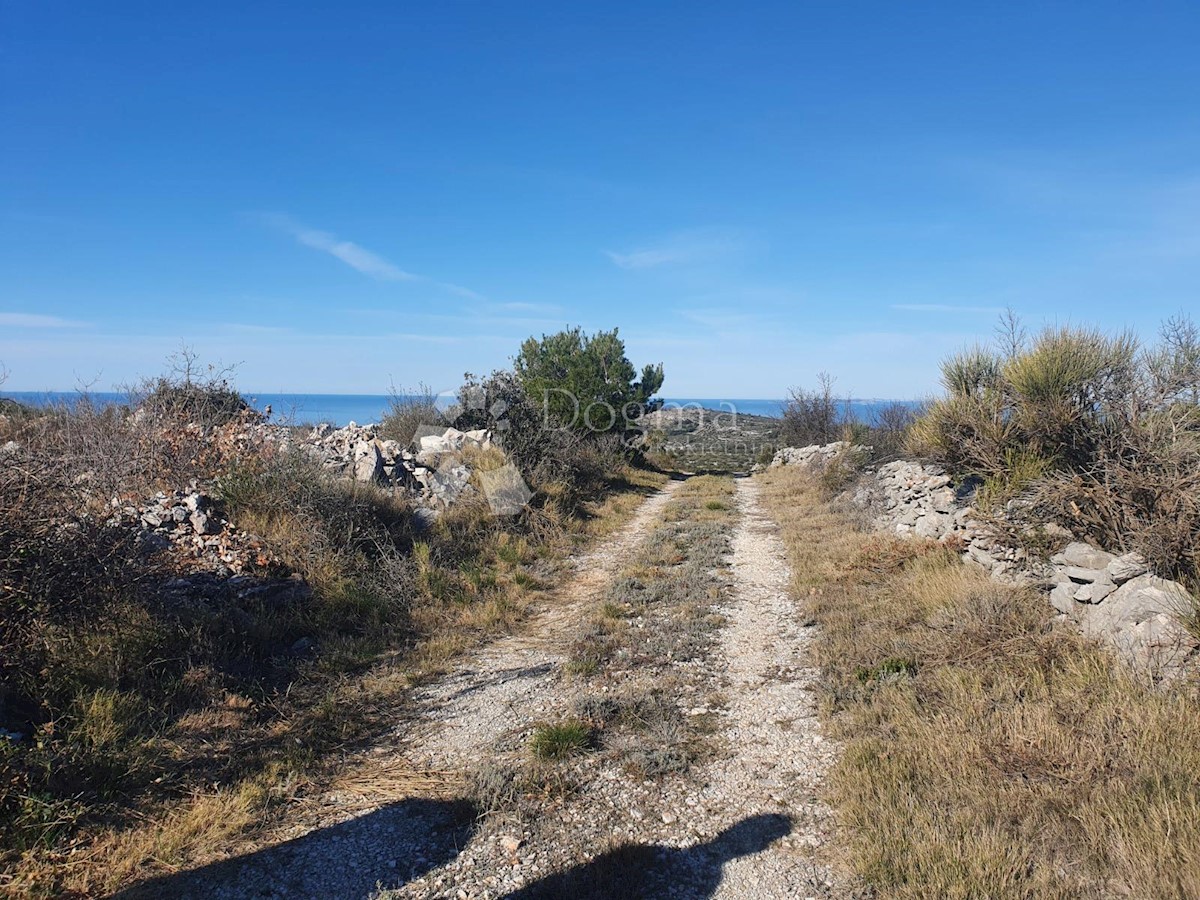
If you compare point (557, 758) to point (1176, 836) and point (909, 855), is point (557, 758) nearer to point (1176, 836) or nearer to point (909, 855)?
point (909, 855)

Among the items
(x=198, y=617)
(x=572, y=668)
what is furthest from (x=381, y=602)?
(x=572, y=668)

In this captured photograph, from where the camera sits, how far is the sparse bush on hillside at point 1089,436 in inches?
227

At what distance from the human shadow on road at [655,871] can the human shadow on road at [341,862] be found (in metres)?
0.63

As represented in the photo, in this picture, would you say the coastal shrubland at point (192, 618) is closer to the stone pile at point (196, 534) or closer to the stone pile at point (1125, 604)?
the stone pile at point (196, 534)

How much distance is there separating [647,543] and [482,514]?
2.95 meters

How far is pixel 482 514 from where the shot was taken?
37.0ft

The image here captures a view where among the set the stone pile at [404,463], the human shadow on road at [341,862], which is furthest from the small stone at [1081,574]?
the stone pile at [404,463]

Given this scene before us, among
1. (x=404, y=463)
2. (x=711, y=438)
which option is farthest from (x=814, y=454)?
(x=711, y=438)

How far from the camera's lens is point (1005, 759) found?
395 cm

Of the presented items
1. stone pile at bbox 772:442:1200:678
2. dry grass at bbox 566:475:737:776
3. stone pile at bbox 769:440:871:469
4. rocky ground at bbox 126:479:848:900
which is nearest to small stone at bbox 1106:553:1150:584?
stone pile at bbox 772:442:1200:678

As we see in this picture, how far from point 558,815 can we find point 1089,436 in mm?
7204

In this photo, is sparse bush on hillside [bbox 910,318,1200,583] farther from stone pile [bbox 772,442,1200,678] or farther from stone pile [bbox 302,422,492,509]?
stone pile [bbox 302,422,492,509]

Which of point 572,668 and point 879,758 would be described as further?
point 572,668

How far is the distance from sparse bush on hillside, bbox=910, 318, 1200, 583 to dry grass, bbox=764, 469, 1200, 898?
1.14 metres
